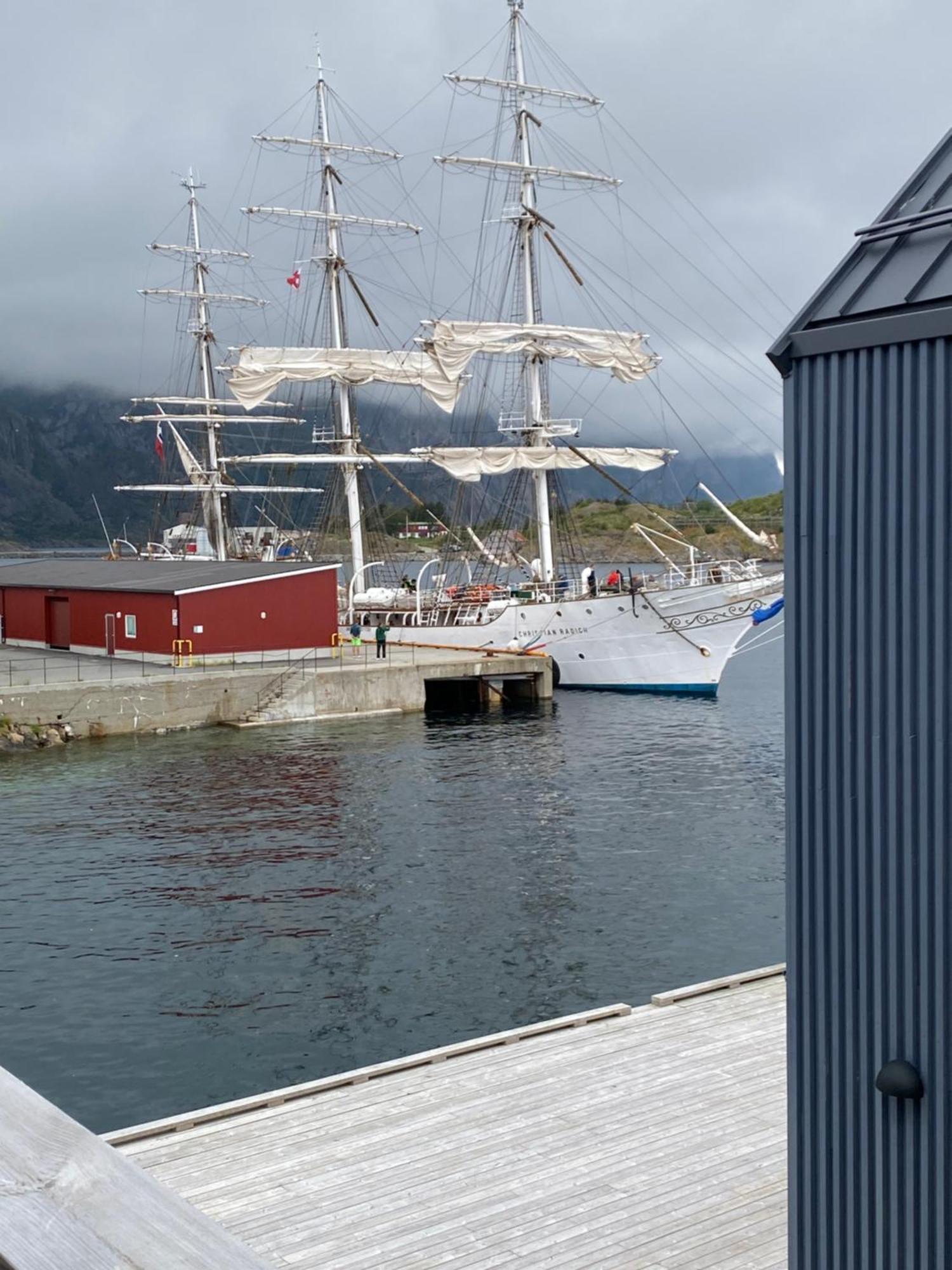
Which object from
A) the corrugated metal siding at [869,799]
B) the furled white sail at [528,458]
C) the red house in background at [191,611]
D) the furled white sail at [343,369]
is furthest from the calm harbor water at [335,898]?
the furled white sail at [343,369]

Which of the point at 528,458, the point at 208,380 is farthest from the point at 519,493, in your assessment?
the point at 208,380

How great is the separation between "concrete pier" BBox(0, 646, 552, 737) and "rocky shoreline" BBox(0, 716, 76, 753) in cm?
19

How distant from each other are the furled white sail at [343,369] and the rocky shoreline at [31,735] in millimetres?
37205

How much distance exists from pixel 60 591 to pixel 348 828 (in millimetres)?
28347

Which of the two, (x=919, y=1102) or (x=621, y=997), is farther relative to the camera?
(x=621, y=997)

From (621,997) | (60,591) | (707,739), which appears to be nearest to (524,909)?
(621,997)

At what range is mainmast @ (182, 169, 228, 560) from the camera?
98250mm

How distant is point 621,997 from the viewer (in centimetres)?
1752

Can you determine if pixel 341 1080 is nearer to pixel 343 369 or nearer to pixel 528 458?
pixel 528 458

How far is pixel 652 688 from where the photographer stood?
55.2m

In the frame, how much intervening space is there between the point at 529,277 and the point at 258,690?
102ft

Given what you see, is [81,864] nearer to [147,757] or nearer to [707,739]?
[147,757]

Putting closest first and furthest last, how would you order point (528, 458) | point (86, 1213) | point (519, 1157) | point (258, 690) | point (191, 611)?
point (86, 1213) < point (519, 1157) < point (258, 690) < point (191, 611) < point (528, 458)

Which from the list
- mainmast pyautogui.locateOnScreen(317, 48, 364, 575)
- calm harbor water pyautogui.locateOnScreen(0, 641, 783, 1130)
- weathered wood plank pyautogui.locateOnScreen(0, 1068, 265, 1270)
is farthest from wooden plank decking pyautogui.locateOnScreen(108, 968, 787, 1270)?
mainmast pyautogui.locateOnScreen(317, 48, 364, 575)
